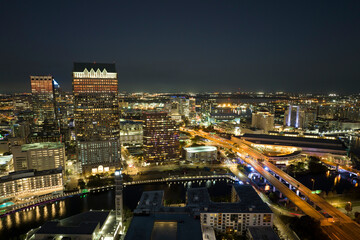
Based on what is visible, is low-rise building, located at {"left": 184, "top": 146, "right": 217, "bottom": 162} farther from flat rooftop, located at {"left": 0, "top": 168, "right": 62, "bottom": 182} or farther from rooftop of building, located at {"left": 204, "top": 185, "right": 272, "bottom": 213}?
flat rooftop, located at {"left": 0, "top": 168, "right": 62, "bottom": 182}

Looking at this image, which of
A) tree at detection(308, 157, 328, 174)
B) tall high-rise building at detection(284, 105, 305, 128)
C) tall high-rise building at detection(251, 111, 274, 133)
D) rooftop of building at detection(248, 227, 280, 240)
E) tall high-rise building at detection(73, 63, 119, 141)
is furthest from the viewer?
tall high-rise building at detection(284, 105, 305, 128)

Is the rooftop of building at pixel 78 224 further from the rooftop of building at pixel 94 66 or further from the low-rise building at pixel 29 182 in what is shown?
the rooftop of building at pixel 94 66

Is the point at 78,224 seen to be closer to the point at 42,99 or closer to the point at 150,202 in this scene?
Answer: the point at 150,202

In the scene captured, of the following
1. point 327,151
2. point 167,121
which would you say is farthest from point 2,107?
point 327,151

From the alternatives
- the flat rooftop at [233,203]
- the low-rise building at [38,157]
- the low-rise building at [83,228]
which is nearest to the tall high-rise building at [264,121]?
the flat rooftop at [233,203]

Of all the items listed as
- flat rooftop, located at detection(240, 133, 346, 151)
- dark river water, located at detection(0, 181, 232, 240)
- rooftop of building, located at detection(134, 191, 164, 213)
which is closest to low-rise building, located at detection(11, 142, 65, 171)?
dark river water, located at detection(0, 181, 232, 240)
